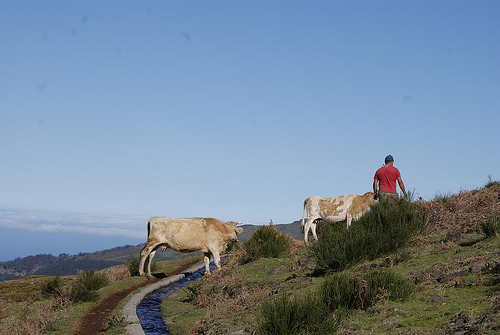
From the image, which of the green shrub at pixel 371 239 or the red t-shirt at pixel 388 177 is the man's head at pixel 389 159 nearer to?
the red t-shirt at pixel 388 177

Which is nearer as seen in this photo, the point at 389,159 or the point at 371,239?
the point at 371,239

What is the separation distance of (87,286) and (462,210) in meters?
13.9

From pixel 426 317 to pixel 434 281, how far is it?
2.10m

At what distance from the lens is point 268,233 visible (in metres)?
20.9

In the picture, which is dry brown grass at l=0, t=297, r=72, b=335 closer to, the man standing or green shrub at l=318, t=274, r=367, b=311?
green shrub at l=318, t=274, r=367, b=311

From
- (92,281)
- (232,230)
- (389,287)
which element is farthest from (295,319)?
(92,281)

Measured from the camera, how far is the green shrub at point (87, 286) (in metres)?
16.9

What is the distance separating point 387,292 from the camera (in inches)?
374

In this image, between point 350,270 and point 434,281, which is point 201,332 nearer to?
point 350,270

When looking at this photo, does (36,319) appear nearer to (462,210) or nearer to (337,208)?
(337,208)

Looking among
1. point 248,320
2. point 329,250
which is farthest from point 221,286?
point 248,320

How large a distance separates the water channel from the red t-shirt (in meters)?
8.85

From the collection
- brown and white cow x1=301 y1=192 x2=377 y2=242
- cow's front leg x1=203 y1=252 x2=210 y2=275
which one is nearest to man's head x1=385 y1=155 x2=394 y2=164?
brown and white cow x1=301 y1=192 x2=377 y2=242

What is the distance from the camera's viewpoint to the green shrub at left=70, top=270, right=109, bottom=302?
16906 millimetres
